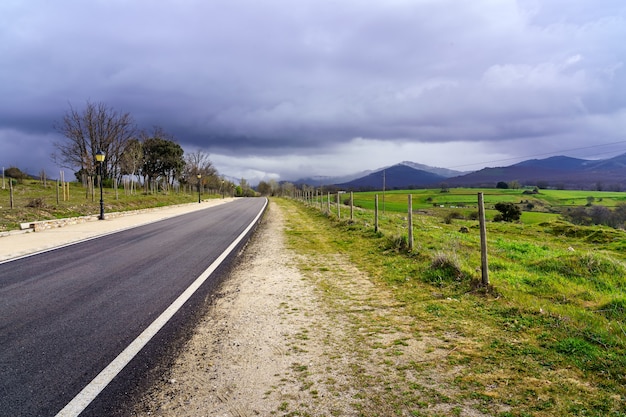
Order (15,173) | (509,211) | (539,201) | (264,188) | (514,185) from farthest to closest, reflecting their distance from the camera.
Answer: (264,188)
(15,173)
(539,201)
(509,211)
(514,185)

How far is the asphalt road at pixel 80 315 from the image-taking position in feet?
10.7

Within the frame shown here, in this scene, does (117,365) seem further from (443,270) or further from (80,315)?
(443,270)

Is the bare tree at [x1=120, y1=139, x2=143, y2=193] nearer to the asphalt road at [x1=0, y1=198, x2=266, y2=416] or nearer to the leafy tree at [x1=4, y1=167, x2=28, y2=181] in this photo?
the leafy tree at [x1=4, y1=167, x2=28, y2=181]

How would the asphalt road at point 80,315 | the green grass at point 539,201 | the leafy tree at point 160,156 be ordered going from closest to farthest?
the asphalt road at point 80,315 < the green grass at point 539,201 < the leafy tree at point 160,156

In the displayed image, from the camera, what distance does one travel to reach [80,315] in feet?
17.0

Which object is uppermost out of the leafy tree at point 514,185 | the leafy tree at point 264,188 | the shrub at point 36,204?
→ the leafy tree at point 264,188

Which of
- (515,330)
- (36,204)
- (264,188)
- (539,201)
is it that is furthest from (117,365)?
(264,188)

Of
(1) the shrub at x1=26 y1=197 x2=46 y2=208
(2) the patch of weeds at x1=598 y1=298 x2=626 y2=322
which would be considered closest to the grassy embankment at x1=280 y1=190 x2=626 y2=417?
(2) the patch of weeds at x1=598 y1=298 x2=626 y2=322

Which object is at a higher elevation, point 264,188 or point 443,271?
point 264,188

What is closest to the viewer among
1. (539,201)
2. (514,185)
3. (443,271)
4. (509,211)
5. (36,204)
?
(443,271)

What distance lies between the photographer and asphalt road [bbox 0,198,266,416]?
3.25 metres

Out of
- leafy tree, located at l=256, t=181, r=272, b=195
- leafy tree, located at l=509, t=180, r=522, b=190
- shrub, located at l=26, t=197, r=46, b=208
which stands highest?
leafy tree, located at l=256, t=181, r=272, b=195

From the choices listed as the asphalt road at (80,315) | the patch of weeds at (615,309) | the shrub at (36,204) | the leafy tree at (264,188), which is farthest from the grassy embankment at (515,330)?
the leafy tree at (264,188)

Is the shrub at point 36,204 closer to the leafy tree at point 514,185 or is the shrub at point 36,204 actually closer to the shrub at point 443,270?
the shrub at point 443,270
